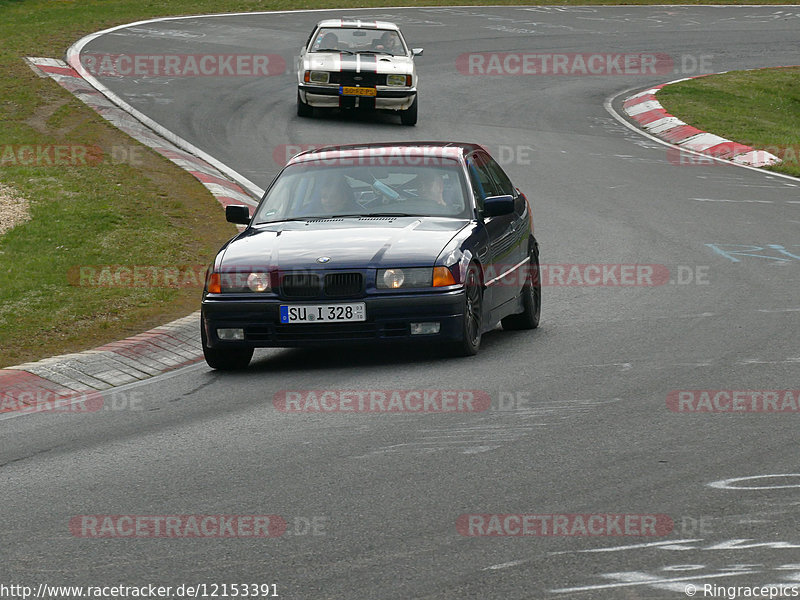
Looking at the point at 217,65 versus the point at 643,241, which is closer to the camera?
the point at 643,241

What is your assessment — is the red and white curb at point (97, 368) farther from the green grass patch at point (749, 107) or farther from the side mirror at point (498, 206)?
the green grass patch at point (749, 107)

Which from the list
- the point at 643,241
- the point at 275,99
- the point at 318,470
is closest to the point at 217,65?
the point at 275,99

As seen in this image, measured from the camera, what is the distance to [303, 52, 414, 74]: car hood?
2377 centimetres

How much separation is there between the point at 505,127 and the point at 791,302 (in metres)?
12.6

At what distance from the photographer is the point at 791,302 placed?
11602 millimetres

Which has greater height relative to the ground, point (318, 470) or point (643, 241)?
point (318, 470)

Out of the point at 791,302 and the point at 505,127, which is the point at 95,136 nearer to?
the point at 505,127
